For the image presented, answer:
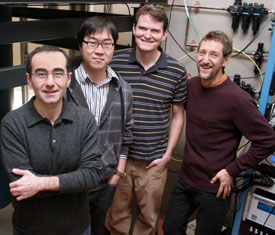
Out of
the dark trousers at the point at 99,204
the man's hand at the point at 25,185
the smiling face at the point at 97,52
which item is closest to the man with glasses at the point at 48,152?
the man's hand at the point at 25,185

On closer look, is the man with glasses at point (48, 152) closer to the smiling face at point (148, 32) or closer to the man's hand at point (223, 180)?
the smiling face at point (148, 32)

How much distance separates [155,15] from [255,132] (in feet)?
2.34

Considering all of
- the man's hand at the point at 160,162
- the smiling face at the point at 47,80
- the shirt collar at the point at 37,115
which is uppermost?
the smiling face at the point at 47,80

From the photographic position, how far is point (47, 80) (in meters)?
1.03

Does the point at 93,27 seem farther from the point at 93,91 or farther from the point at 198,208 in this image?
the point at 198,208

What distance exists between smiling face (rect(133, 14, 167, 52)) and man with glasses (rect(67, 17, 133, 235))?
184 millimetres

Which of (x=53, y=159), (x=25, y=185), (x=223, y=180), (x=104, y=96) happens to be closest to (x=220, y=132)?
(x=223, y=180)

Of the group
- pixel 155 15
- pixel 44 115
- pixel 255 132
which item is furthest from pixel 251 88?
pixel 44 115

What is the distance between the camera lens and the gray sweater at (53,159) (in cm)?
102

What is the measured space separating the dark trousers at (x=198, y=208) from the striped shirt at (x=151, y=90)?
31 centimetres

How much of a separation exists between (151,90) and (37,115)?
661mm

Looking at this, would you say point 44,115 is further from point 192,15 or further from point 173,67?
point 192,15

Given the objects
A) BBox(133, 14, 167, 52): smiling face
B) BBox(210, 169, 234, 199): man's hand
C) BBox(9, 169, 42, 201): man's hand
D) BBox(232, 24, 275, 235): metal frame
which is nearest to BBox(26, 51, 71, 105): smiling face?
BBox(9, 169, 42, 201): man's hand

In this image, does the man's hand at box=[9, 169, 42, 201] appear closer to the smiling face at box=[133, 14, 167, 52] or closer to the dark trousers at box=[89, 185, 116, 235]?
the dark trousers at box=[89, 185, 116, 235]
